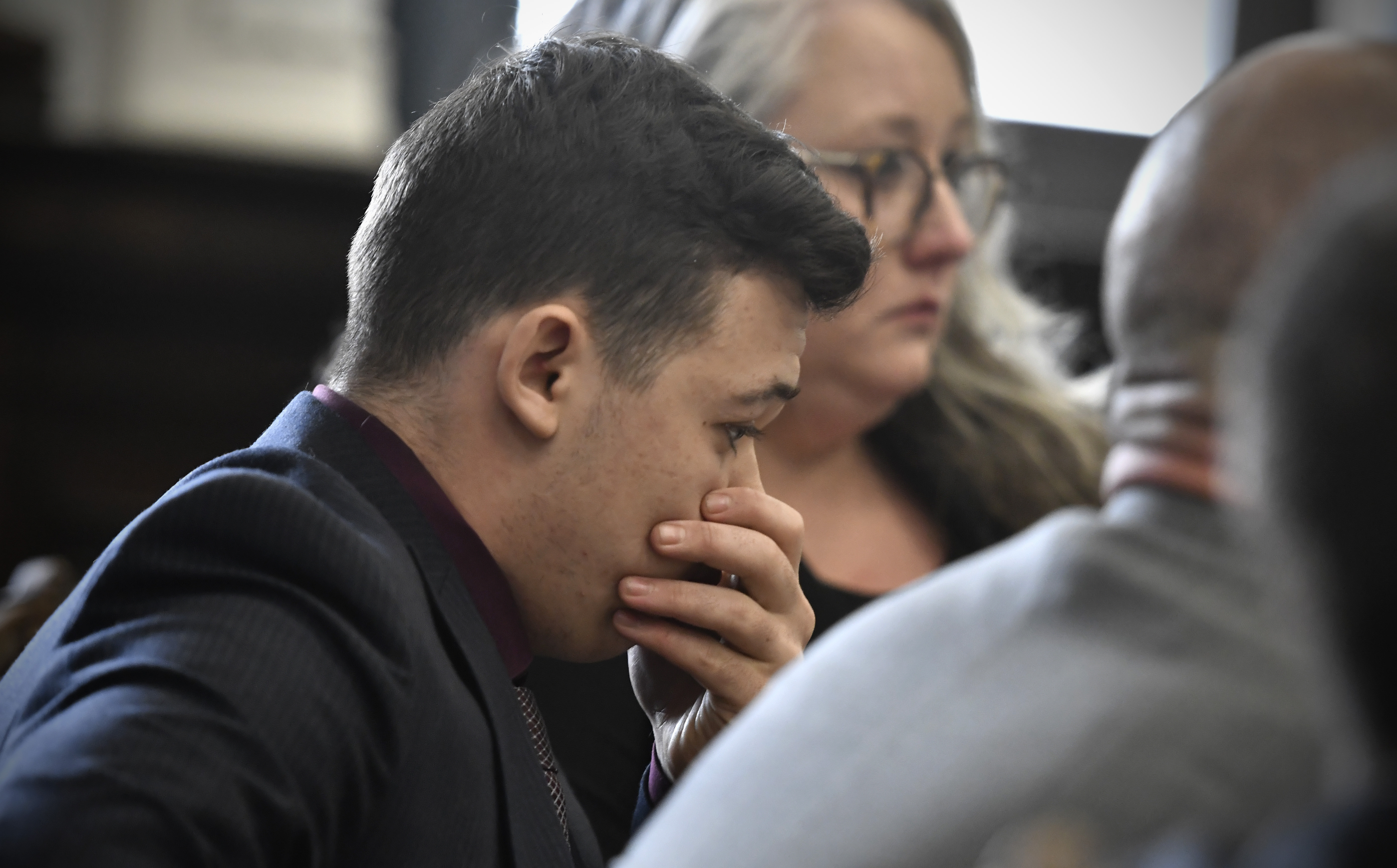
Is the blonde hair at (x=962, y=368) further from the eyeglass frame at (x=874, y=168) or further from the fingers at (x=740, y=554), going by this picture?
the fingers at (x=740, y=554)

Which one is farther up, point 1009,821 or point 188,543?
point 1009,821

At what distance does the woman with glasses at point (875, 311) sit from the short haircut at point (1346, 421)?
1.20 m

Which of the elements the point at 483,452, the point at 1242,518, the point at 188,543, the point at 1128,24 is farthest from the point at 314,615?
the point at 1128,24

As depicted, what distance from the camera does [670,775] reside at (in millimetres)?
1313

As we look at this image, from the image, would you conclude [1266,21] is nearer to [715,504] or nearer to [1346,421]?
[715,504]

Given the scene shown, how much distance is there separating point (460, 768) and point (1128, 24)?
3.26m

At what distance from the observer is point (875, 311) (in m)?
1.69

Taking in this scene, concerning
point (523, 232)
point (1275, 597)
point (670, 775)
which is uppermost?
point (1275, 597)

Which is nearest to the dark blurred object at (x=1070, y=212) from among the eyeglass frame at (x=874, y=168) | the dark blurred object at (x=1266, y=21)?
the dark blurred object at (x=1266, y=21)

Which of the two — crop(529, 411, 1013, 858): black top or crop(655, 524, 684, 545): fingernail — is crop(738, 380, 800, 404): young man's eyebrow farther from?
crop(529, 411, 1013, 858): black top

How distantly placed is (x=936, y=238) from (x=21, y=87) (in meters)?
2.44

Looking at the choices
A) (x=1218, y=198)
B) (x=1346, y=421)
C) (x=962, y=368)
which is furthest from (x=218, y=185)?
(x=1346, y=421)

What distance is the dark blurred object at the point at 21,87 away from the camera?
301cm

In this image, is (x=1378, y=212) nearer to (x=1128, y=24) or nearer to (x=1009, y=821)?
(x=1009, y=821)
